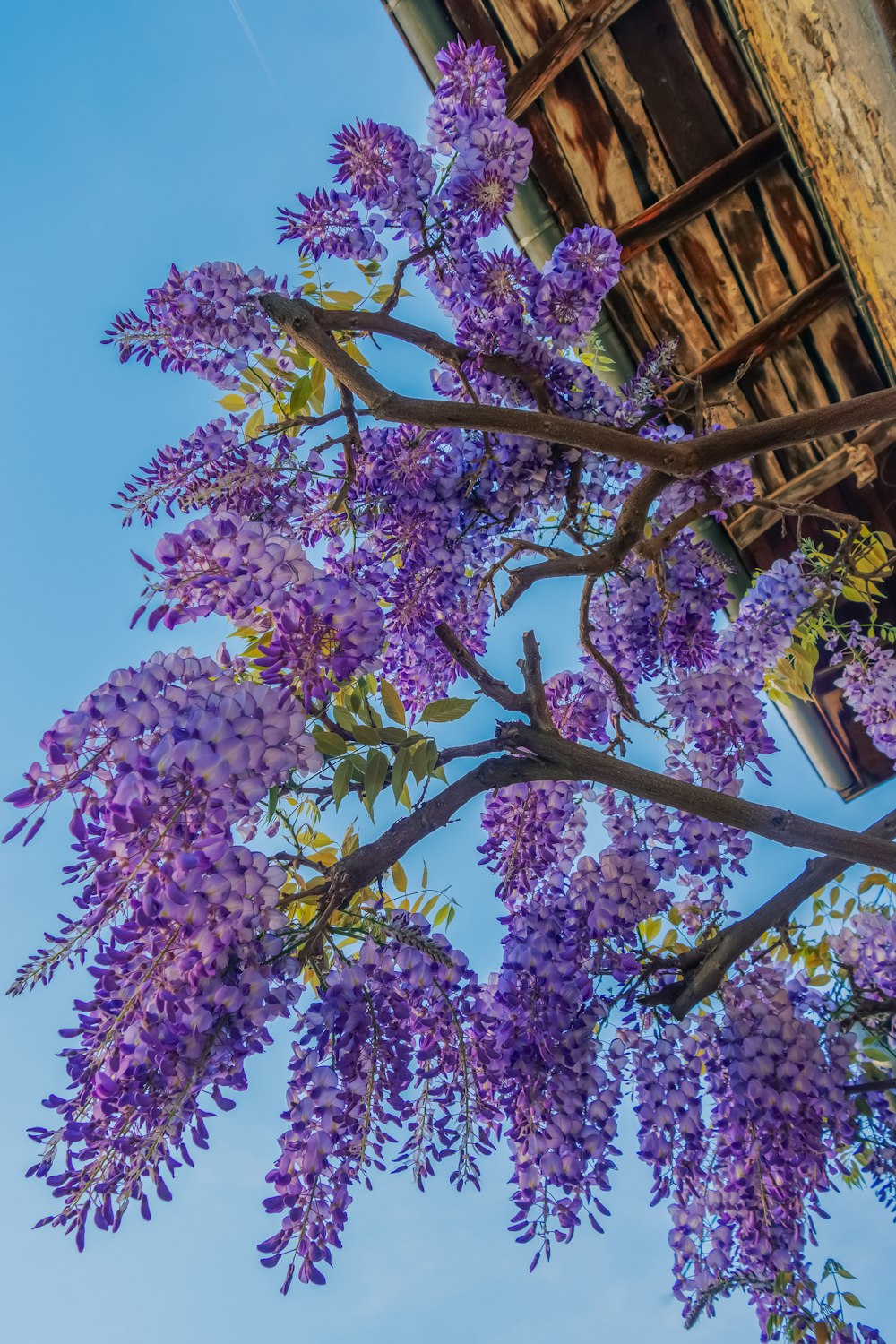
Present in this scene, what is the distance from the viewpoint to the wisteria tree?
1.07 m

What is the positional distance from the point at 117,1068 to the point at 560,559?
1.11 m

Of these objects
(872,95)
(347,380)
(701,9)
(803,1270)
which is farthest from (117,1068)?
(701,9)

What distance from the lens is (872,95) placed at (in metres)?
1.78

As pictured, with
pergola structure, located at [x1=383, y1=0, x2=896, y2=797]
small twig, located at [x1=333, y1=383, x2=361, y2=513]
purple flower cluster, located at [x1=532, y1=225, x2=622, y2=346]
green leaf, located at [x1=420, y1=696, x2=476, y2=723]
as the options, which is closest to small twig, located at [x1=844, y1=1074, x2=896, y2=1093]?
green leaf, located at [x1=420, y1=696, x2=476, y2=723]

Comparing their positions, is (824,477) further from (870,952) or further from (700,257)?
(870,952)

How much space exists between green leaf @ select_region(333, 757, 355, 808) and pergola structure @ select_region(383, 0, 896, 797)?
1499 millimetres

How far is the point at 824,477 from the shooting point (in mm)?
3006

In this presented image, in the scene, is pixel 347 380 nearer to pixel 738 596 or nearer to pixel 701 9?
pixel 701 9

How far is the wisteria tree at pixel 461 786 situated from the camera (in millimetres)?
1074

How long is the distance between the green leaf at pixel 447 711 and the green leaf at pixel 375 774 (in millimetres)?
107

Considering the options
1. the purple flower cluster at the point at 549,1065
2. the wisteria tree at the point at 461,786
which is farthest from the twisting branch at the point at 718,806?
the purple flower cluster at the point at 549,1065

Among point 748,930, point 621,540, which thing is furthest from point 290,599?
point 748,930

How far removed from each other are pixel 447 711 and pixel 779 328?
2.10 meters

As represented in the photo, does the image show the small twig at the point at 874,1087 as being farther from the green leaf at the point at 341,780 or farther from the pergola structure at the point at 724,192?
the pergola structure at the point at 724,192
